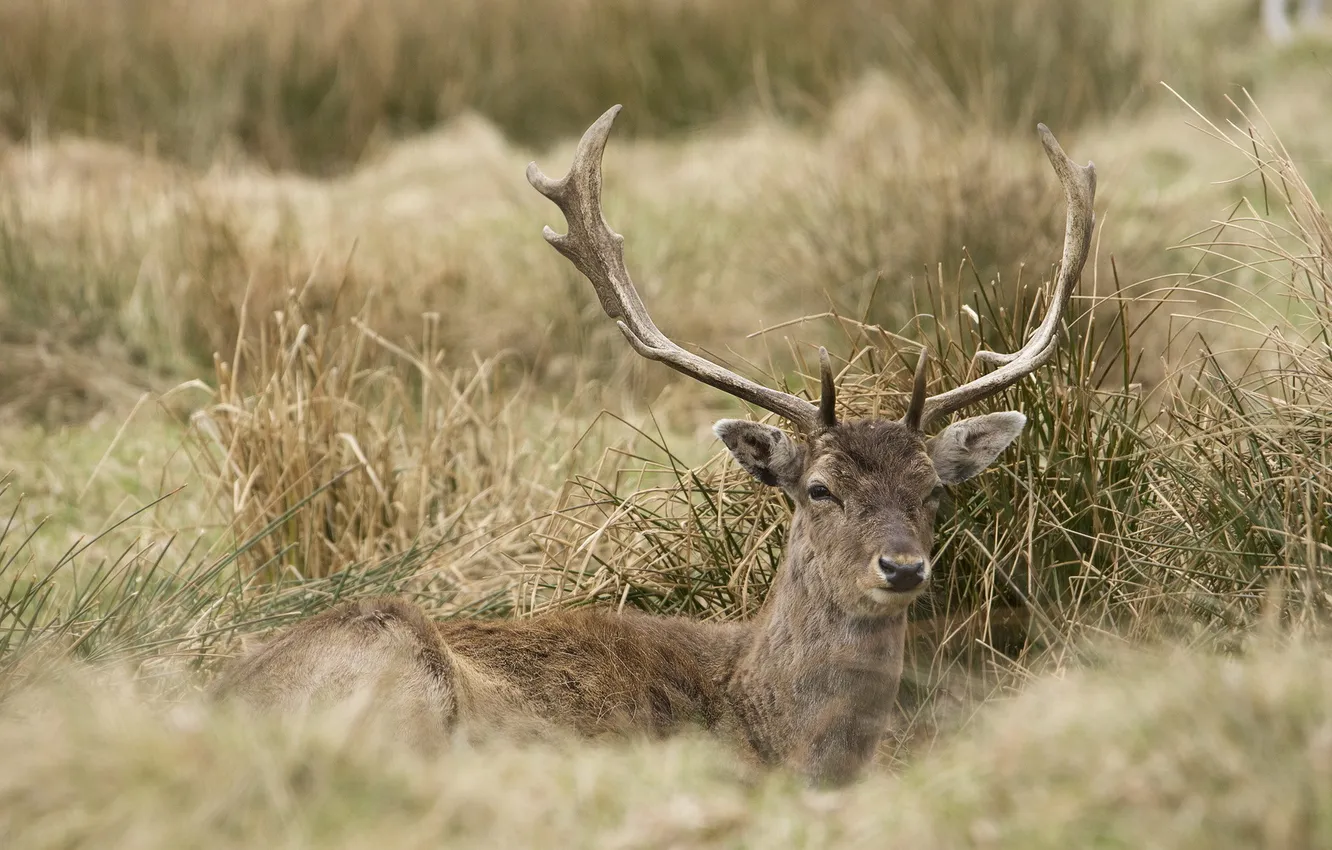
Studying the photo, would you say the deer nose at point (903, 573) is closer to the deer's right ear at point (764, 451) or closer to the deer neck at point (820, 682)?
the deer neck at point (820, 682)

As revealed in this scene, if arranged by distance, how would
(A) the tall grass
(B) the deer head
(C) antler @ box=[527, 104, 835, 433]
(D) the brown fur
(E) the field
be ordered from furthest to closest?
(A) the tall grass
(C) antler @ box=[527, 104, 835, 433]
(B) the deer head
(D) the brown fur
(E) the field

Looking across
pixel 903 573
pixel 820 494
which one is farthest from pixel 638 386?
pixel 903 573

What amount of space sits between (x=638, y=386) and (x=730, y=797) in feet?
19.5

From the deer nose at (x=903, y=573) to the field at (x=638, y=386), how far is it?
462 millimetres

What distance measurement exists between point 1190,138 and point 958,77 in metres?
1.95

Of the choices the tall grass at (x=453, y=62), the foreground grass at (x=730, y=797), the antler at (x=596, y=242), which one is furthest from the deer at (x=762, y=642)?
the tall grass at (x=453, y=62)

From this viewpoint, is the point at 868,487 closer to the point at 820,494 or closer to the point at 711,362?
the point at 820,494

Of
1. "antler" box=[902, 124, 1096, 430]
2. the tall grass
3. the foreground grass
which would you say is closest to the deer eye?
"antler" box=[902, 124, 1096, 430]

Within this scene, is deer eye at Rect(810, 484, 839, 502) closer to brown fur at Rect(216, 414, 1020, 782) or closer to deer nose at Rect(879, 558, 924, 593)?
brown fur at Rect(216, 414, 1020, 782)

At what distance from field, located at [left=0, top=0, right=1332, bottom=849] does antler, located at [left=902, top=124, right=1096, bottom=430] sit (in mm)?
181

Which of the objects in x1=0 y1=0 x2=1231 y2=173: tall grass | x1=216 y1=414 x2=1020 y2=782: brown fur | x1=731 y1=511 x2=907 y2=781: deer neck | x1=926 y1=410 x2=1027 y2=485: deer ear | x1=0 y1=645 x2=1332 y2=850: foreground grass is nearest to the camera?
x1=0 y1=645 x2=1332 y2=850: foreground grass

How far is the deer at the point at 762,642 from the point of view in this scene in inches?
181

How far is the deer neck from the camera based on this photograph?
4.86 metres

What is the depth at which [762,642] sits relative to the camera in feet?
16.8
